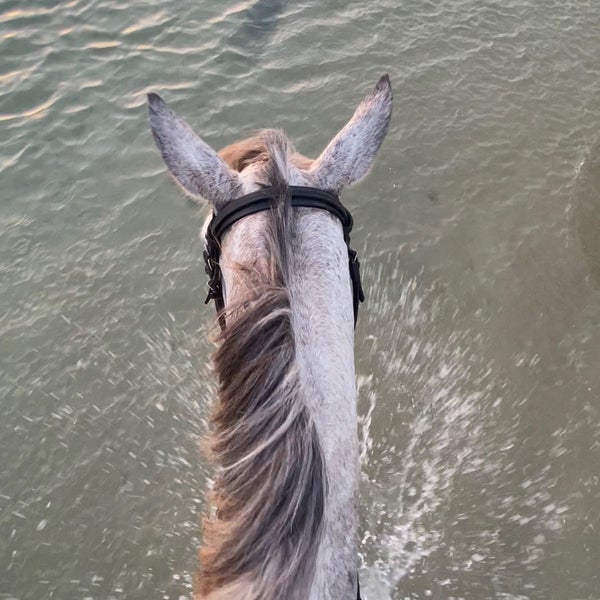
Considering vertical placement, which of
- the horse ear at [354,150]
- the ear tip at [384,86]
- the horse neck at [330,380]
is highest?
the ear tip at [384,86]

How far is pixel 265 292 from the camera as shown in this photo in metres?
1.75

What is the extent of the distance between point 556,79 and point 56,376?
217 inches

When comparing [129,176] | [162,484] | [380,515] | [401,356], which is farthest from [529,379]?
[129,176]

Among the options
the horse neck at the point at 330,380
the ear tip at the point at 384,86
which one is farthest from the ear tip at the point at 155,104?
the ear tip at the point at 384,86

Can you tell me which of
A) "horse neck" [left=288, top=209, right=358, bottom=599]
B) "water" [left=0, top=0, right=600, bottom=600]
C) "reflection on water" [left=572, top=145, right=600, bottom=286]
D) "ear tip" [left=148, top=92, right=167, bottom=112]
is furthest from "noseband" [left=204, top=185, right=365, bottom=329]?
"reflection on water" [left=572, top=145, right=600, bottom=286]

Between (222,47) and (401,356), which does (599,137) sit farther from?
(222,47)

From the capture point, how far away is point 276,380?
165cm

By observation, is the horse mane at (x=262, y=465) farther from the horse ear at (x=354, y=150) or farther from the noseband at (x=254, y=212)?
the horse ear at (x=354, y=150)

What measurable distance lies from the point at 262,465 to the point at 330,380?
0.36 m

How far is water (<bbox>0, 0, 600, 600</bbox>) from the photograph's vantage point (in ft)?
12.2

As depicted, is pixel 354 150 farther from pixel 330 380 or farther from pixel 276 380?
pixel 276 380

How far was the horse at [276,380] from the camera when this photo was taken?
1.50 meters

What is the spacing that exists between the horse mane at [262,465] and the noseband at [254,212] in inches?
9.1

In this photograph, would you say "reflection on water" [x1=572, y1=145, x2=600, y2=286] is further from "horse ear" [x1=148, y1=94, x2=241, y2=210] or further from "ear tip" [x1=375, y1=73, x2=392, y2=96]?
"horse ear" [x1=148, y1=94, x2=241, y2=210]
